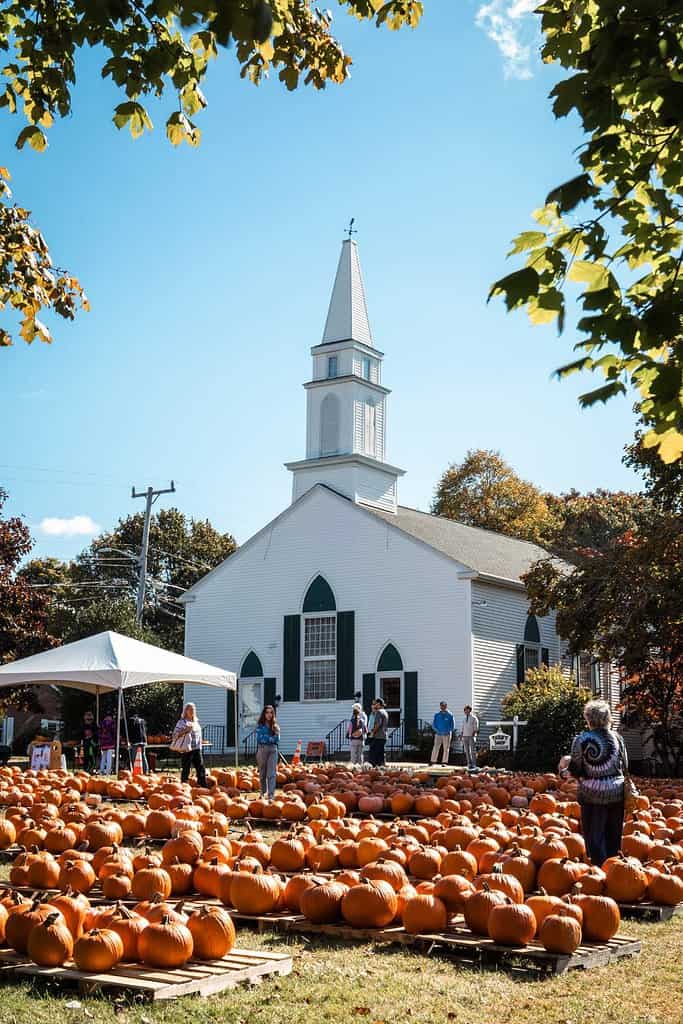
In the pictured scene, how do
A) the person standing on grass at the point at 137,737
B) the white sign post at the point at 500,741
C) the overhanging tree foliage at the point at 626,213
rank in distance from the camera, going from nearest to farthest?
the overhanging tree foliage at the point at 626,213
the person standing on grass at the point at 137,737
the white sign post at the point at 500,741

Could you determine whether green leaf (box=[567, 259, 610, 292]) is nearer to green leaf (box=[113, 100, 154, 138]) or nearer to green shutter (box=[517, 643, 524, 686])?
green leaf (box=[113, 100, 154, 138])

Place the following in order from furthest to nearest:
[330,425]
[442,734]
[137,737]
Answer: [330,425] < [442,734] < [137,737]

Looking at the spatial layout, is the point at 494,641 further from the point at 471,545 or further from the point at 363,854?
the point at 363,854

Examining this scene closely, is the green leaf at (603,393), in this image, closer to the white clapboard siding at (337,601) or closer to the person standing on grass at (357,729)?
the person standing on grass at (357,729)

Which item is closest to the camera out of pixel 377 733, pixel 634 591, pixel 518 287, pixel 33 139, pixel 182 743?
pixel 518 287

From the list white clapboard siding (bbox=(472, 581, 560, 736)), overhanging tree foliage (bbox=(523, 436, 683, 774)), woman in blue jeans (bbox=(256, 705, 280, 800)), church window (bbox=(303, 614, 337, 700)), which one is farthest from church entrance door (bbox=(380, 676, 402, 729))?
woman in blue jeans (bbox=(256, 705, 280, 800))

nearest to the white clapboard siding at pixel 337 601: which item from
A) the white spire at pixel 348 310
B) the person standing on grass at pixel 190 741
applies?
the white spire at pixel 348 310

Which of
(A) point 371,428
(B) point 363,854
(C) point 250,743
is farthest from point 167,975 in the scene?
(A) point 371,428

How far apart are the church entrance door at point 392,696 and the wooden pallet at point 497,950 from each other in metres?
26.5

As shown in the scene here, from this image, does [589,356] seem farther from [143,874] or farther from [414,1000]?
[143,874]

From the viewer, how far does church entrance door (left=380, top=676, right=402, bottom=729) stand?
3403 cm

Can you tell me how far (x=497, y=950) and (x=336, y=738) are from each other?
28.2 m

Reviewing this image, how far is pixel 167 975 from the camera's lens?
6.12 m

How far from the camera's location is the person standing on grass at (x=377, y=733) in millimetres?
24891
